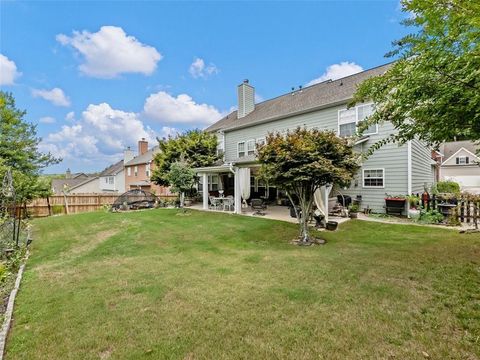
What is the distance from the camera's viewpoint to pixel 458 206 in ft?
34.7

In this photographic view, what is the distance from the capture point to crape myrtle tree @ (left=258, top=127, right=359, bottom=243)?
302 inches

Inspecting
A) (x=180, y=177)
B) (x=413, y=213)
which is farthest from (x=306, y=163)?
(x=180, y=177)

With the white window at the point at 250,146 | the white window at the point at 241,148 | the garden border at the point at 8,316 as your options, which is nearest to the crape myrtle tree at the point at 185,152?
the white window at the point at 241,148

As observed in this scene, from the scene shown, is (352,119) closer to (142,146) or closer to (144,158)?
(144,158)

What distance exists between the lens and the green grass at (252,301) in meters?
3.03

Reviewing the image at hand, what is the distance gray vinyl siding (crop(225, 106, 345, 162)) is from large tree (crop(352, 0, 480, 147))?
30.1 ft

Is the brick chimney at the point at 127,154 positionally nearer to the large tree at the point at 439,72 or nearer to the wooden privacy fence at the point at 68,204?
the wooden privacy fence at the point at 68,204

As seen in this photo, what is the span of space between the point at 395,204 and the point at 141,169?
2833 cm

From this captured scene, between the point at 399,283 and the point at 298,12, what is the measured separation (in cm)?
1050

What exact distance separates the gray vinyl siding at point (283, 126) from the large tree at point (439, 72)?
9.18m

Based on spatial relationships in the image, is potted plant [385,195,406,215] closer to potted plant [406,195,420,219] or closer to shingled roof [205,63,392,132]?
potted plant [406,195,420,219]

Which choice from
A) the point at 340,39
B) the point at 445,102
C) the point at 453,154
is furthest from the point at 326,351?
the point at 453,154

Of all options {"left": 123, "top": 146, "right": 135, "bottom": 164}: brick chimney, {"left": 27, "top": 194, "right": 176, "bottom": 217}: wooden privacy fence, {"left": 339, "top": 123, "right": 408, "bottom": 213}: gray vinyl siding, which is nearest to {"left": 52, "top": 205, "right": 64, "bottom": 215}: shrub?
{"left": 27, "top": 194, "right": 176, "bottom": 217}: wooden privacy fence

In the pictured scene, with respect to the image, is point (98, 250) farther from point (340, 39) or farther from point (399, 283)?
point (340, 39)
